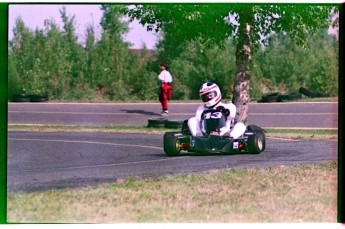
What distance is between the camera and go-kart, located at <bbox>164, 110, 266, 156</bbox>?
12.7 m

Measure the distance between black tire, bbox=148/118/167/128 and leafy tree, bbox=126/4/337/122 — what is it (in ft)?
3.50

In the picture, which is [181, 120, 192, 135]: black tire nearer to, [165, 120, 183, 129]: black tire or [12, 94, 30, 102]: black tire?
[165, 120, 183, 129]: black tire

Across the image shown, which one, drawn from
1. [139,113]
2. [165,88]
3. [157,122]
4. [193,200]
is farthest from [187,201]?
[139,113]

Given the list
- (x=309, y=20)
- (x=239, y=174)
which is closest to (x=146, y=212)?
(x=239, y=174)

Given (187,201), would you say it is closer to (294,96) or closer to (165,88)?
(165,88)

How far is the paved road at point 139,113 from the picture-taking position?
12547 millimetres

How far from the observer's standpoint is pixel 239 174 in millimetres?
12203

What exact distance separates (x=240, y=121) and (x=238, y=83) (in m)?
0.54

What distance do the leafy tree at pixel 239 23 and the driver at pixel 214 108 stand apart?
136 mm

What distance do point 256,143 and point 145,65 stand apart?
199 centimetres

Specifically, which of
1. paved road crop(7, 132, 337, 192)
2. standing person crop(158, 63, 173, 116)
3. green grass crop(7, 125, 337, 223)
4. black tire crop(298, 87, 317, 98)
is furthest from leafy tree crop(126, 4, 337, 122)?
green grass crop(7, 125, 337, 223)

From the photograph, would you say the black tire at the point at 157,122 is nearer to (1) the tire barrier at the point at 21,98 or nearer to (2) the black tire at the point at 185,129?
(2) the black tire at the point at 185,129

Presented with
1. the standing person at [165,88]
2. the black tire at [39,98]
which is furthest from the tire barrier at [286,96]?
the black tire at [39,98]

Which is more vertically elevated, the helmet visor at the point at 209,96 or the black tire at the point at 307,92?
the black tire at the point at 307,92
